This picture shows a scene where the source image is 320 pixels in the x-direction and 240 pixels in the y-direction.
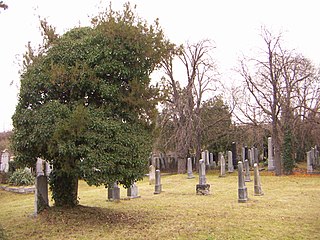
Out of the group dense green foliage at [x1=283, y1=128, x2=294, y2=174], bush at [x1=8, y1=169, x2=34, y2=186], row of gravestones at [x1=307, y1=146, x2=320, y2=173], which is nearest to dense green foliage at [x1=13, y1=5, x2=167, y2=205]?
bush at [x1=8, y1=169, x2=34, y2=186]

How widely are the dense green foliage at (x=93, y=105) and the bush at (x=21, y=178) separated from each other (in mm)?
10722

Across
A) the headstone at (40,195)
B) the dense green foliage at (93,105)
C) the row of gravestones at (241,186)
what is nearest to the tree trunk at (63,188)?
the dense green foliage at (93,105)

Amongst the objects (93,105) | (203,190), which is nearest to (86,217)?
(93,105)

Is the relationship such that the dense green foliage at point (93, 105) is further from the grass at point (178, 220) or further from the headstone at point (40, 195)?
the grass at point (178, 220)

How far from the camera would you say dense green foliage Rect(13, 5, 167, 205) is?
906 centimetres

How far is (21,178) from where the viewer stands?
20.4 m

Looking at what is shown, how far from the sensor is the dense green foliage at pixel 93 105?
906cm

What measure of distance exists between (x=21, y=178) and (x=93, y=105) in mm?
12767

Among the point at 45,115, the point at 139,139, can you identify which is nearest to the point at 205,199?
the point at 139,139

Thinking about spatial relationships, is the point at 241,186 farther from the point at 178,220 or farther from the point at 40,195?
the point at 40,195

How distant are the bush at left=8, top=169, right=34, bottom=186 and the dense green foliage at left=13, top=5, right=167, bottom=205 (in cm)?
1072

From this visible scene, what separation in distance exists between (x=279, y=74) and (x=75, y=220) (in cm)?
2000

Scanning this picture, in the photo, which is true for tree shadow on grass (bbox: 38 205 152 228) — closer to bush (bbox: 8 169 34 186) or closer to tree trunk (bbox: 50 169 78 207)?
tree trunk (bbox: 50 169 78 207)

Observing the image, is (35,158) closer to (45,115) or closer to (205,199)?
(45,115)
